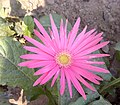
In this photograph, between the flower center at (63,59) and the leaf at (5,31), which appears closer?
the flower center at (63,59)

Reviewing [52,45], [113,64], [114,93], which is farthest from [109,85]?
[52,45]

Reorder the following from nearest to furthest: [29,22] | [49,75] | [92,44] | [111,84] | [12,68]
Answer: [49,75], [92,44], [12,68], [111,84], [29,22]

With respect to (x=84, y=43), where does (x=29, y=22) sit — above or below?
above

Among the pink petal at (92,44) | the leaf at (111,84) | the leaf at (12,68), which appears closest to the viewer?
the pink petal at (92,44)

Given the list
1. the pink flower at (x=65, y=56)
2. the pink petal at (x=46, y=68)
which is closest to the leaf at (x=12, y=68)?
the pink flower at (x=65, y=56)

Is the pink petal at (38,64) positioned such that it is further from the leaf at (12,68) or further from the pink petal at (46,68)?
the leaf at (12,68)

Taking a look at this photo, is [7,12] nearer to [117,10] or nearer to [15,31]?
[15,31]

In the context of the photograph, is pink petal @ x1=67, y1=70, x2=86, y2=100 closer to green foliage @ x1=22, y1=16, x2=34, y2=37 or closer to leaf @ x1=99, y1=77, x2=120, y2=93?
leaf @ x1=99, y1=77, x2=120, y2=93

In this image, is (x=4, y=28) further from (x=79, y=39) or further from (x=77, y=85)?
(x=77, y=85)

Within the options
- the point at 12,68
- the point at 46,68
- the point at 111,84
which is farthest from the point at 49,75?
the point at 111,84
